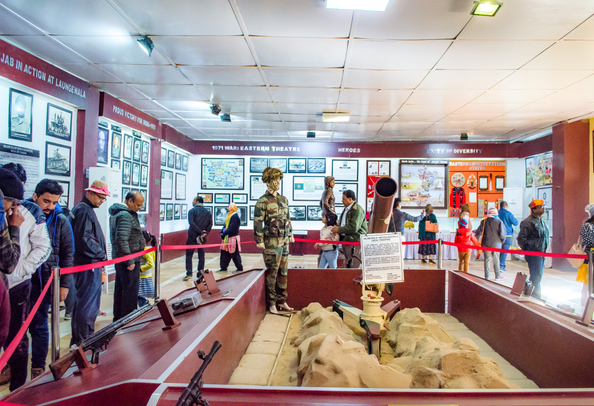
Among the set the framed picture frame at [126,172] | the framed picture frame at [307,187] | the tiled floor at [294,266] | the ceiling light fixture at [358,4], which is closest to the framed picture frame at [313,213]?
the framed picture frame at [307,187]

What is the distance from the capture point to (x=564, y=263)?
6621mm

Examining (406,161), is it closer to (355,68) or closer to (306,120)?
(306,120)

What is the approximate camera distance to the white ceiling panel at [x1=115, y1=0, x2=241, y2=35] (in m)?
2.85

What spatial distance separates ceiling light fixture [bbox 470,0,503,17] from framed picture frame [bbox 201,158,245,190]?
22.5 feet

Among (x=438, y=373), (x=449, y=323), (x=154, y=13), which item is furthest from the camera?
(x=449, y=323)

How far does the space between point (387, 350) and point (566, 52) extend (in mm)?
3711

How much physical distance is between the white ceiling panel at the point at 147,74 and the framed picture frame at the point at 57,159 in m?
1.16

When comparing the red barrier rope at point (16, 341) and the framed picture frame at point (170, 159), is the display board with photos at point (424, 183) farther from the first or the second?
the red barrier rope at point (16, 341)

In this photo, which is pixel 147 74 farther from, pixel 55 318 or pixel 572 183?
pixel 572 183

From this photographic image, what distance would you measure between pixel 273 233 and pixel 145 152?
4.44m

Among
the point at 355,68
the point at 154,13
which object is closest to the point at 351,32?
the point at 355,68

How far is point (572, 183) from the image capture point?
21.5 ft

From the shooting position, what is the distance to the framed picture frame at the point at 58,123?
414 centimetres

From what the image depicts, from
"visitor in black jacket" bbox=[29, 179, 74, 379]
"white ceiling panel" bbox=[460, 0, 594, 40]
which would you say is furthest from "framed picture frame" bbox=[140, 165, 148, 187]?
"white ceiling panel" bbox=[460, 0, 594, 40]
